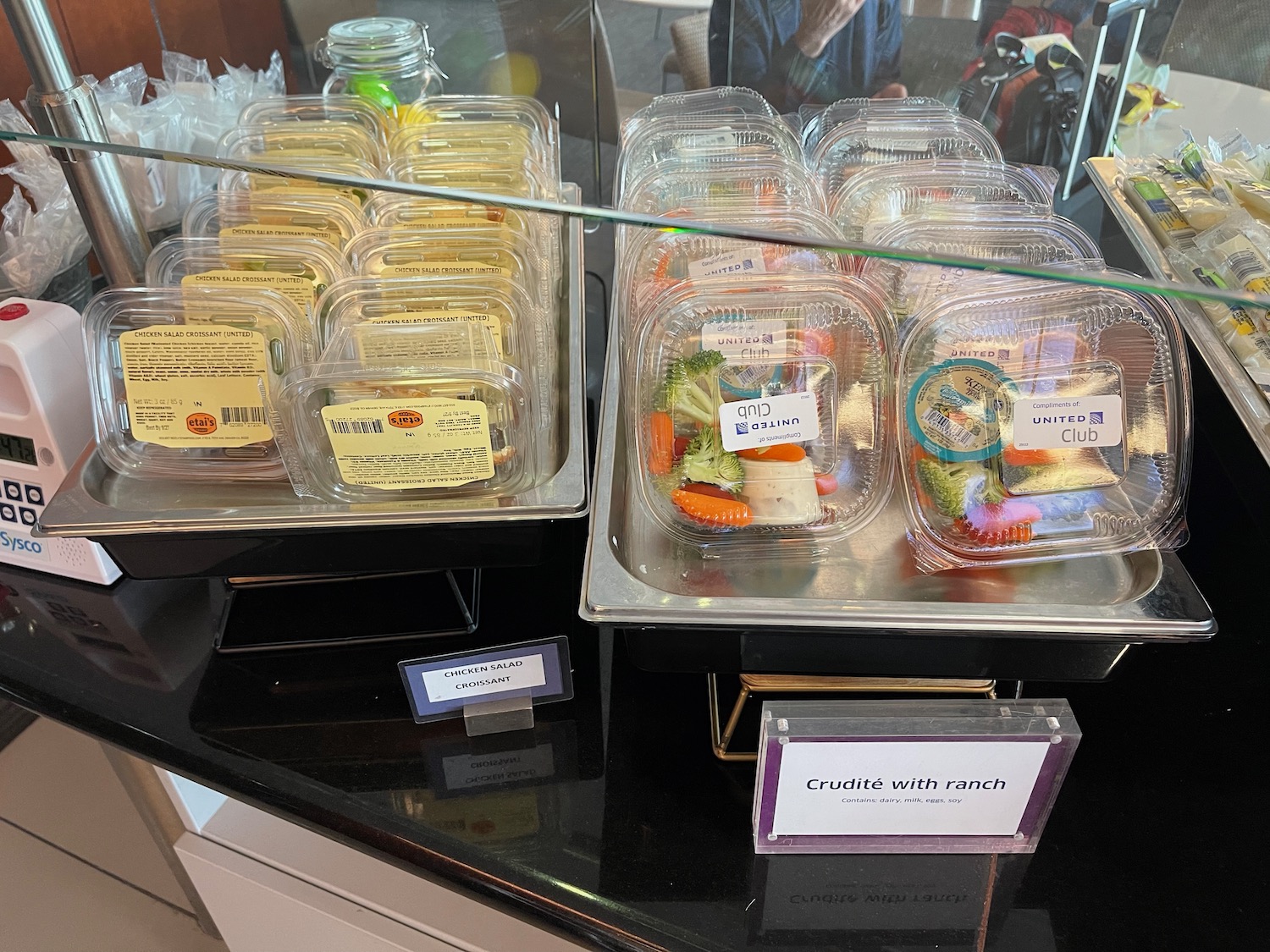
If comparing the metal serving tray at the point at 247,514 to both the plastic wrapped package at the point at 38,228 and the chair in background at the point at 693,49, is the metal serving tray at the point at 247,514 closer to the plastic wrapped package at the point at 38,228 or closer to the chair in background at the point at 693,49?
the plastic wrapped package at the point at 38,228

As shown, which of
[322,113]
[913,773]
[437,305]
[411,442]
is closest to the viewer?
[913,773]

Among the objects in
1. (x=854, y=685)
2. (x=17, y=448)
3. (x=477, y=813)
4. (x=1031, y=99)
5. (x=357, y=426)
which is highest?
(x=1031, y=99)

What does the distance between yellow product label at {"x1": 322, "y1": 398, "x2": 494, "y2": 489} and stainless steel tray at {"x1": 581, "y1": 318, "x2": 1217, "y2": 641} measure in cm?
13

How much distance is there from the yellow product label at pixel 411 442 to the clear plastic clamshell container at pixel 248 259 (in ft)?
0.77

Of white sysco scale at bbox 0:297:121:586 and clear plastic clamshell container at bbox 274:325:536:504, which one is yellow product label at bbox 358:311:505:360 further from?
white sysco scale at bbox 0:297:121:586

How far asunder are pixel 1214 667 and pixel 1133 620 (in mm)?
296

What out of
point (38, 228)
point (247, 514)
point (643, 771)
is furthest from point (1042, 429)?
point (38, 228)

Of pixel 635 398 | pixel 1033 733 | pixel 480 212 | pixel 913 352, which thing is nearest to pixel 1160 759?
pixel 1033 733

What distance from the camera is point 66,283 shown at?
1.28 m

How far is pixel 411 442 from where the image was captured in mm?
865

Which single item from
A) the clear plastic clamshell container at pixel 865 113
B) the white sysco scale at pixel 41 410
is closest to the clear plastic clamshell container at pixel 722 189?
the clear plastic clamshell container at pixel 865 113

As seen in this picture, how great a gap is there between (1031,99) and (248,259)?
1.06 m

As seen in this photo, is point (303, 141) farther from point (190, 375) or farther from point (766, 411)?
point (766, 411)

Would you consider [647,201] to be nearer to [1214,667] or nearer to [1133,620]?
[1133,620]
